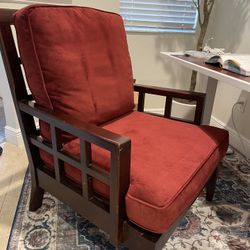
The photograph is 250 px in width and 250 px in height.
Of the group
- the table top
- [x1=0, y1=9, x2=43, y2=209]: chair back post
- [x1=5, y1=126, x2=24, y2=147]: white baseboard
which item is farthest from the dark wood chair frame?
[x1=5, y1=126, x2=24, y2=147]: white baseboard

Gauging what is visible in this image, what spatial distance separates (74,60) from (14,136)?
1.01m

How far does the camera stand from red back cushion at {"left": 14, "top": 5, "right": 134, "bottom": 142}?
892 mm

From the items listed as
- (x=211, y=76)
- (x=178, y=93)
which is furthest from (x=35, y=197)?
(x=211, y=76)

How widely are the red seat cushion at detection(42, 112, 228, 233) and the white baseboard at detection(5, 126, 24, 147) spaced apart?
88 centimetres

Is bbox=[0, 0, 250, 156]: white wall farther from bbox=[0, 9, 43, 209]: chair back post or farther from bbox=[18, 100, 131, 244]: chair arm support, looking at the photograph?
bbox=[18, 100, 131, 244]: chair arm support

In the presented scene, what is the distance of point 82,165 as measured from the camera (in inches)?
32.9

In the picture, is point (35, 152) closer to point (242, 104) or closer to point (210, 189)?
point (210, 189)

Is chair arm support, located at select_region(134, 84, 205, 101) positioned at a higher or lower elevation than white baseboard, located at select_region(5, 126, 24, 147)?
higher

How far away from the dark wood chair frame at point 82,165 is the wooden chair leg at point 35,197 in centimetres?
1

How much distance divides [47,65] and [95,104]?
249mm

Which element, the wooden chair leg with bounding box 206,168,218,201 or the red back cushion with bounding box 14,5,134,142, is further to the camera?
the wooden chair leg with bounding box 206,168,218,201

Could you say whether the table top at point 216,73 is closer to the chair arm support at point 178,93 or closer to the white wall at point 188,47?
the chair arm support at point 178,93

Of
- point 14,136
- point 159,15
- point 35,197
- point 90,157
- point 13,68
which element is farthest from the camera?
point 159,15

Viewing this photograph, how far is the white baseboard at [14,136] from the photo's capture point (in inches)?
68.2
